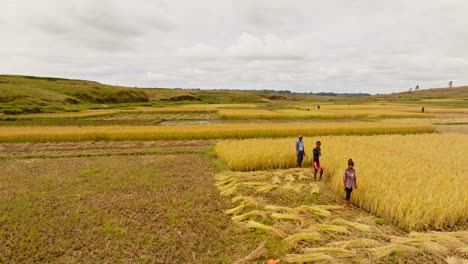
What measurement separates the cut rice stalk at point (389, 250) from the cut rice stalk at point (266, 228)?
212 centimetres

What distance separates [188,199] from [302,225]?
14.3 ft

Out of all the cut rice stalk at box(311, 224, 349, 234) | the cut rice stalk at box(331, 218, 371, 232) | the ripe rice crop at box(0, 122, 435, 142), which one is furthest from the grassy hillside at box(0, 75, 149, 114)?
the cut rice stalk at box(331, 218, 371, 232)

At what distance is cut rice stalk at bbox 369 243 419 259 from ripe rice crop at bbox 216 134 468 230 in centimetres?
128

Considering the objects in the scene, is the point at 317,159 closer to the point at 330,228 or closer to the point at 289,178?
the point at 289,178

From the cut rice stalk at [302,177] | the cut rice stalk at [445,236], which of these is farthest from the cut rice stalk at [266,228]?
the cut rice stalk at [302,177]

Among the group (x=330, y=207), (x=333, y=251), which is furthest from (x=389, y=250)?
(x=330, y=207)

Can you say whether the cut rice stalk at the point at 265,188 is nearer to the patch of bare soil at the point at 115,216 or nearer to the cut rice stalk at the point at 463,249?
the patch of bare soil at the point at 115,216

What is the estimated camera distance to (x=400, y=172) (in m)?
11.6

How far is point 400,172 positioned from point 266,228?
264 inches

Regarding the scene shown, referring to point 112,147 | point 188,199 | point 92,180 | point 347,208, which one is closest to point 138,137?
point 112,147

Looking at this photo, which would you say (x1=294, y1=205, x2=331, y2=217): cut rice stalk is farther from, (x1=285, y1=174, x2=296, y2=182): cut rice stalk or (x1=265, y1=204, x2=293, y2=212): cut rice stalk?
(x1=285, y1=174, x2=296, y2=182): cut rice stalk

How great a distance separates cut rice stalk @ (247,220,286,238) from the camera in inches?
305

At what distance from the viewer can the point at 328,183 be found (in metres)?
12.6

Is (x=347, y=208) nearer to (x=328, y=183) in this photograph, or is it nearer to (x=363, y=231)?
(x=363, y=231)
